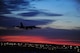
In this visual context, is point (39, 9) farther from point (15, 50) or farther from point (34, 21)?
point (15, 50)

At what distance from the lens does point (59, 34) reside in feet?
12.8

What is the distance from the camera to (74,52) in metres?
3.85

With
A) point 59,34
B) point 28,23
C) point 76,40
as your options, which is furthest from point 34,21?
point 76,40

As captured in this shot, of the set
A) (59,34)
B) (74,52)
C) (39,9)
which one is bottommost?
(74,52)

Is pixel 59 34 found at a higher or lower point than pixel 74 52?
higher

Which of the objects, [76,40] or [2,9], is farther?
[2,9]

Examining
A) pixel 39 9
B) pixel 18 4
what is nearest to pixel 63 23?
pixel 39 9

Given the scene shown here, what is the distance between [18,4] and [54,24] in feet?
1.86

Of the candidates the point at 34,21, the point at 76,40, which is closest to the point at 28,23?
the point at 34,21

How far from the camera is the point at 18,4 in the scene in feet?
13.1

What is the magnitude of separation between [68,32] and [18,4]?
785 millimetres

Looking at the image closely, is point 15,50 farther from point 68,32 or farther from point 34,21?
point 68,32

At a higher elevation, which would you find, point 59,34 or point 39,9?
point 39,9

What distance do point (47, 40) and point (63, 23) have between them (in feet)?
1.03
